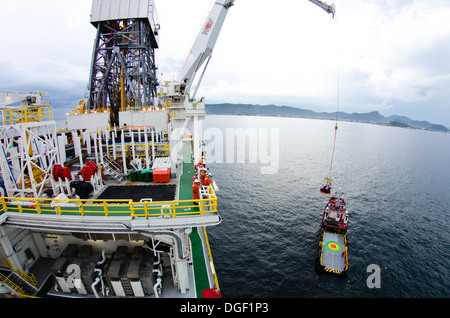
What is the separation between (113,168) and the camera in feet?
64.6

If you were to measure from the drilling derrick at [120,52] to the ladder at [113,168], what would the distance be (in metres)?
22.4

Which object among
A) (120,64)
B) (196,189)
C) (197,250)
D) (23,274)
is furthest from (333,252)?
(120,64)

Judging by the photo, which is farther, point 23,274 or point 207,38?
point 207,38

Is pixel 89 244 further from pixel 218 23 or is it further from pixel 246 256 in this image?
pixel 218 23

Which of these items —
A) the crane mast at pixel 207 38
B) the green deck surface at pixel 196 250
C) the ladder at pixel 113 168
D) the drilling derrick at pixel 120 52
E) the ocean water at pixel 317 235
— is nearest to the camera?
the green deck surface at pixel 196 250

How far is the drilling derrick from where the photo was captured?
39.8m

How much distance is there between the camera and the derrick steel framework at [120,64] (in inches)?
1606

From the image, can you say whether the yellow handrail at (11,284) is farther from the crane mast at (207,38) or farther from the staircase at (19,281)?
the crane mast at (207,38)

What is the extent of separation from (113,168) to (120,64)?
32.2m

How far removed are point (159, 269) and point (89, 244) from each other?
4678 mm

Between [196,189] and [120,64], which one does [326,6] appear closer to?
[196,189]

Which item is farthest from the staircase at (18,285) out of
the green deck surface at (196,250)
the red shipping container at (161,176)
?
the red shipping container at (161,176)

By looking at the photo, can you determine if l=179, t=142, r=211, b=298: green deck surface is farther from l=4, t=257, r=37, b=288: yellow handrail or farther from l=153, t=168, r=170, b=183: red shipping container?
l=4, t=257, r=37, b=288: yellow handrail

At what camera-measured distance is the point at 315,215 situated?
31.3 meters
